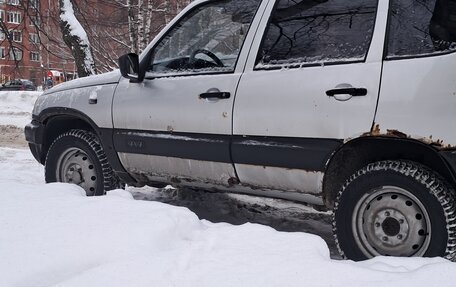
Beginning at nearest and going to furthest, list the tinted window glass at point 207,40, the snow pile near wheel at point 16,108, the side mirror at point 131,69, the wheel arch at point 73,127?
the tinted window glass at point 207,40, the side mirror at point 131,69, the wheel arch at point 73,127, the snow pile near wheel at point 16,108

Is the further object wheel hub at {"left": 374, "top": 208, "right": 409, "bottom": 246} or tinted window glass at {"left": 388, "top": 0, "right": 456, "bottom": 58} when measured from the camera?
wheel hub at {"left": 374, "top": 208, "right": 409, "bottom": 246}

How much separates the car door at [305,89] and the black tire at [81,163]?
1.52m

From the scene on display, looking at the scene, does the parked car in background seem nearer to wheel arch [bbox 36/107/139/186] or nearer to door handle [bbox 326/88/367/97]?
wheel arch [bbox 36/107/139/186]

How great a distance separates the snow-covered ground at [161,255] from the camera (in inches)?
85.9

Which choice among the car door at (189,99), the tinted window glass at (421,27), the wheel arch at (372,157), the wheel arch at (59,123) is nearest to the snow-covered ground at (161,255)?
the wheel arch at (372,157)

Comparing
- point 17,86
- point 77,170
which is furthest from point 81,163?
point 17,86

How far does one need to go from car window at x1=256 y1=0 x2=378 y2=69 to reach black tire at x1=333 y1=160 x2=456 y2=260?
0.77m

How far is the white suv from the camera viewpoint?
270 cm

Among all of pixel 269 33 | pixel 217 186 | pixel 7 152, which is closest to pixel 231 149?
pixel 217 186

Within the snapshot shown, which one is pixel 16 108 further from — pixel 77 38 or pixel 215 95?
pixel 215 95

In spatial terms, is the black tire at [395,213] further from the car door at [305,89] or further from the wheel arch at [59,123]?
the wheel arch at [59,123]

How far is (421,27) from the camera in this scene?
2787 millimetres

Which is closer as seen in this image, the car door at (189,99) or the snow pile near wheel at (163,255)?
the snow pile near wheel at (163,255)

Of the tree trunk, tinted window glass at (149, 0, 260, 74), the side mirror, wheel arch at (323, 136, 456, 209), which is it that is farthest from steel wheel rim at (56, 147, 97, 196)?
the tree trunk
